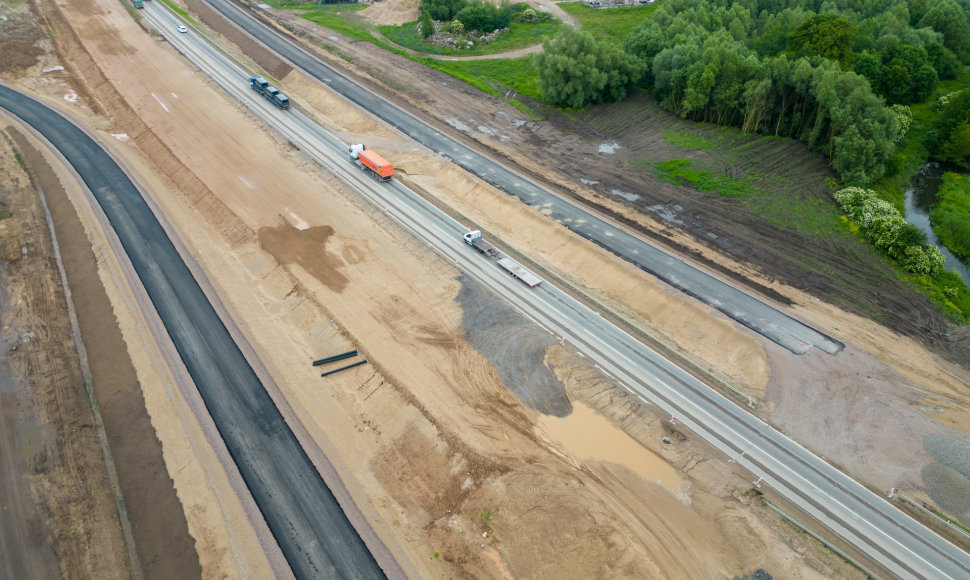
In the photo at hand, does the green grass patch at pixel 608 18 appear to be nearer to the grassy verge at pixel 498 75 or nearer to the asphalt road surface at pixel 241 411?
the grassy verge at pixel 498 75

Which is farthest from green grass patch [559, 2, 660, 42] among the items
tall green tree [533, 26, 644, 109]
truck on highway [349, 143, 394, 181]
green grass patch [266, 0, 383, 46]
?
truck on highway [349, 143, 394, 181]

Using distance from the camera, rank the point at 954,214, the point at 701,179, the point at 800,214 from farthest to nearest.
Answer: the point at 701,179
the point at 954,214
the point at 800,214

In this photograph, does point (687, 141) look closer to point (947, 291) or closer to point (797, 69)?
point (797, 69)

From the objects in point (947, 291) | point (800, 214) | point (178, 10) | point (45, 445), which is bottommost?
point (947, 291)

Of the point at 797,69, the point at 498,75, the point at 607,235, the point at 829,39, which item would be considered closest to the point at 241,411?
the point at 607,235

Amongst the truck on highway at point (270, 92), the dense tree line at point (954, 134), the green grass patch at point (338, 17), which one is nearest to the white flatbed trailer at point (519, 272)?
the truck on highway at point (270, 92)
